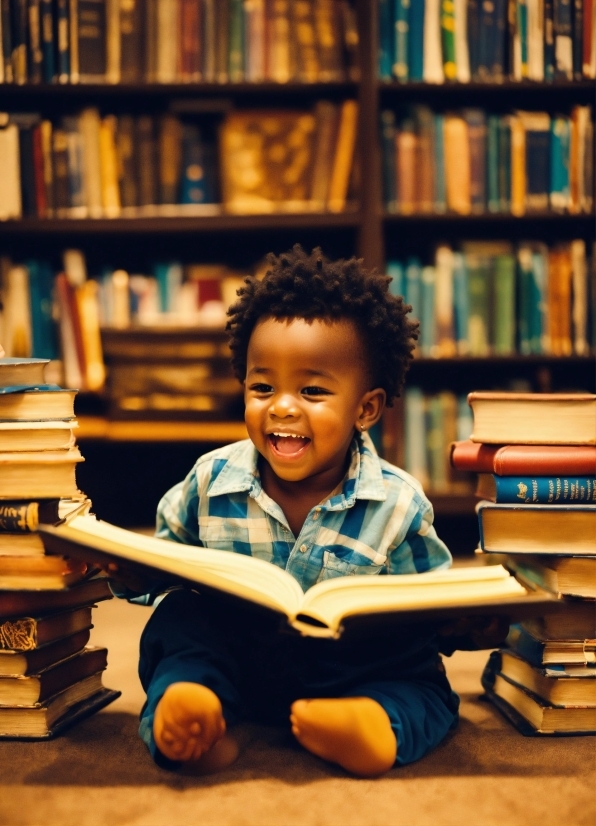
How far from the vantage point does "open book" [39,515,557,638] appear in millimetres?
713

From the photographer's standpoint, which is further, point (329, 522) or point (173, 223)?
point (173, 223)

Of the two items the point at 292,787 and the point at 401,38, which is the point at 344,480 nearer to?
the point at 292,787

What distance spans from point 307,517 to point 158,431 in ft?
3.68

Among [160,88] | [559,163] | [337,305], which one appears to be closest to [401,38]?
[559,163]

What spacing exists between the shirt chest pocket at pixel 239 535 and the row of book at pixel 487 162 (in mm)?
1264

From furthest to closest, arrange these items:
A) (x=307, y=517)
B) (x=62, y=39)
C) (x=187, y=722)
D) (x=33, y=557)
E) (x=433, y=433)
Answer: (x=433, y=433)
(x=62, y=39)
(x=307, y=517)
(x=33, y=557)
(x=187, y=722)

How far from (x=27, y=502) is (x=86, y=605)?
0.18 metres

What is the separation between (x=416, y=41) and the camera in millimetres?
1969

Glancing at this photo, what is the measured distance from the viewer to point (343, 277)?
0.98 metres

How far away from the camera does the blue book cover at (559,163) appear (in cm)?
198

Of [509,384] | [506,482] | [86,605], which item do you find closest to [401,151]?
[509,384]

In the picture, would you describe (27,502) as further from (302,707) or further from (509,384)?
(509,384)

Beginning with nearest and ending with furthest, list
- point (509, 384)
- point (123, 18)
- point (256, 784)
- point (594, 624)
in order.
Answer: point (256, 784)
point (594, 624)
point (123, 18)
point (509, 384)

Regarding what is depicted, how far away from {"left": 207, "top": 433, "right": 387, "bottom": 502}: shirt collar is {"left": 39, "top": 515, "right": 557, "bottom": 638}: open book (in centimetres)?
16
